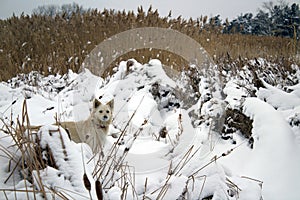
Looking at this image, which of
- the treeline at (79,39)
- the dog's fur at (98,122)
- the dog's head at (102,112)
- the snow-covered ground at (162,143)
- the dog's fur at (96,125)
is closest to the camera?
the snow-covered ground at (162,143)

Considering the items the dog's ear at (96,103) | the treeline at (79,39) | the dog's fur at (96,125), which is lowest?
the dog's fur at (96,125)

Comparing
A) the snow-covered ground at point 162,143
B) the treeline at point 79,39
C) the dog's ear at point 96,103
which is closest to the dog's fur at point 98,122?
the dog's ear at point 96,103

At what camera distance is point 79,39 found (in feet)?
24.4

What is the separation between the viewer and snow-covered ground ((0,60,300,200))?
1.05 meters

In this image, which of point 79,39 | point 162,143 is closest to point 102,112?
point 162,143

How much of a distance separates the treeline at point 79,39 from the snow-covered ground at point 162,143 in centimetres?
74

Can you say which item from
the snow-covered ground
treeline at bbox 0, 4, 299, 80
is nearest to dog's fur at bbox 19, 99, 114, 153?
the snow-covered ground

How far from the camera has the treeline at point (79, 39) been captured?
20.8 feet

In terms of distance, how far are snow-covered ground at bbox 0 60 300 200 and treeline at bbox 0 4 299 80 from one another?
2.42 feet

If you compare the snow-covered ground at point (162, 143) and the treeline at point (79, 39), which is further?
the treeline at point (79, 39)

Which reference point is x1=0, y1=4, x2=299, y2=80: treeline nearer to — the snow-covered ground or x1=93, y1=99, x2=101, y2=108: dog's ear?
the snow-covered ground

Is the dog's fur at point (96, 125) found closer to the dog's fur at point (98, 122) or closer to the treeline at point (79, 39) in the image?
the dog's fur at point (98, 122)

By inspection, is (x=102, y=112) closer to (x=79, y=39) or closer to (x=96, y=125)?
(x=96, y=125)

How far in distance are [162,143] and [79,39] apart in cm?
537
